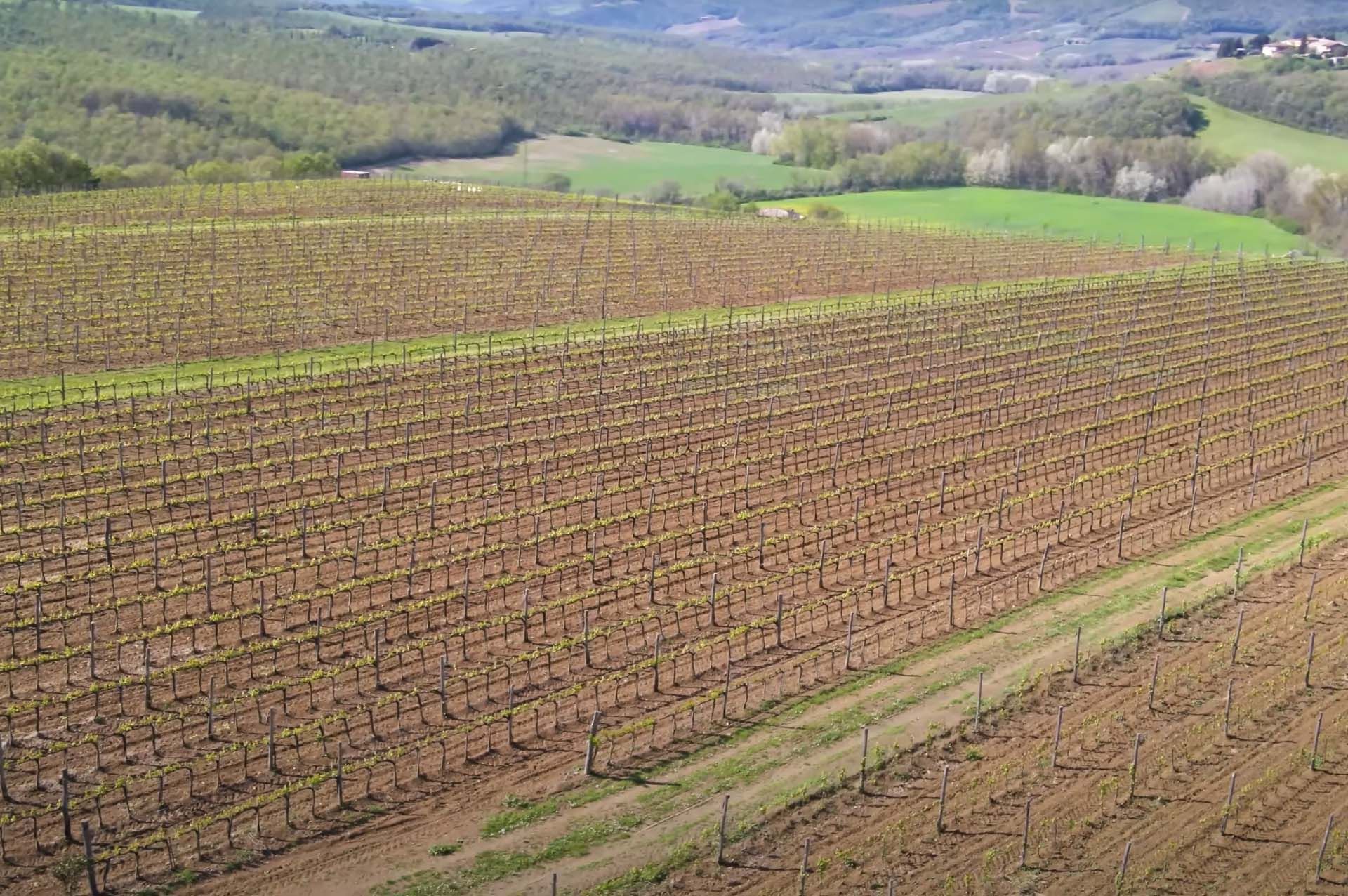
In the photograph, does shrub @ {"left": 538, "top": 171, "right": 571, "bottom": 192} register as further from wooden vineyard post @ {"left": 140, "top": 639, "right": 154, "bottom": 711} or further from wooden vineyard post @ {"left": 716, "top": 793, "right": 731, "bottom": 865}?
wooden vineyard post @ {"left": 716, "top": 793, "right": 731, "bottom": 865}

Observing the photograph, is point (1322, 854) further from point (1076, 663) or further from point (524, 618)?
point (524, 618)

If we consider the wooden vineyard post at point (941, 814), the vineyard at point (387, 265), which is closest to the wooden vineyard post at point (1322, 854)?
the wooden vineyard post at point (941, 814)

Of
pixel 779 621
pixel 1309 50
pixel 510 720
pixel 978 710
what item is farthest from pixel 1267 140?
pixel 510 720

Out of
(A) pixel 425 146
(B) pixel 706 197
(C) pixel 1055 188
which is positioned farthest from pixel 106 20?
(C) pixel 1055 188

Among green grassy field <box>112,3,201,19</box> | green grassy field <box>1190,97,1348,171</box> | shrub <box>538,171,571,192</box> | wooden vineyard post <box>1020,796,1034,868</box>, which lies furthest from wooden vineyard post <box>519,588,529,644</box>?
green grassy field <box>112,3,201,19</box>

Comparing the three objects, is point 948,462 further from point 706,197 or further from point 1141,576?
point 706,197

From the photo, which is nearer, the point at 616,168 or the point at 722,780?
the point at 722,780
